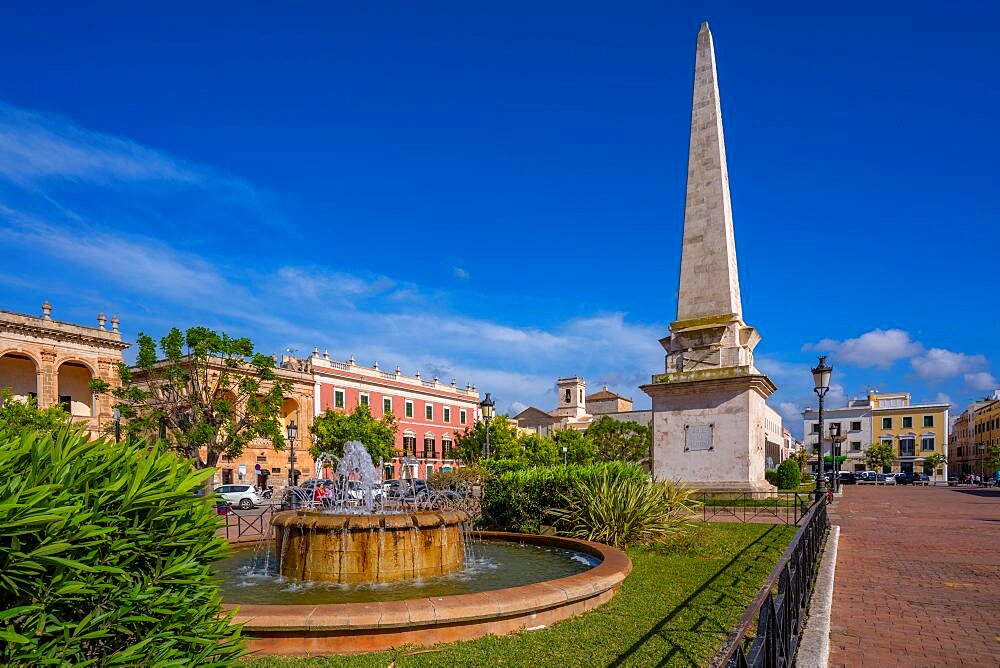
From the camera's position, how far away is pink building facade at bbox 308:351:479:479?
54.8 m

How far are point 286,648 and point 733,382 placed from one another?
13721 mm

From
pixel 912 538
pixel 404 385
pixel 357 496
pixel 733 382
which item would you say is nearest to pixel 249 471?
pixel 404 385

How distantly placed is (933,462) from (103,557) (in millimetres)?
99136

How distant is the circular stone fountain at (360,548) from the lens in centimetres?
828

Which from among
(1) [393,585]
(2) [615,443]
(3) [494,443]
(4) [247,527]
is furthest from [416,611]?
(2) [615,443]

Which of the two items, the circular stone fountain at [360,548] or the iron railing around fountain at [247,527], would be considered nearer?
the circular stone fountain at [360,548]

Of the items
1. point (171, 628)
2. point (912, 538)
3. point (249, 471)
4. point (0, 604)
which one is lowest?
point (249, 471)

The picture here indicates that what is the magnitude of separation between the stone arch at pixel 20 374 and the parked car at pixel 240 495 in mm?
18649

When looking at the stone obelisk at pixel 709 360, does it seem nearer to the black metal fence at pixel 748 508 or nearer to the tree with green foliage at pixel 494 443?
the black metal fence at pixel 748 508

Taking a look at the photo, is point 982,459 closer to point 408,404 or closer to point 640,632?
point 408,404

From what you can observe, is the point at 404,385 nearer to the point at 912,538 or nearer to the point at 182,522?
the point at 912,538

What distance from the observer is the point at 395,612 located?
5.80 meters

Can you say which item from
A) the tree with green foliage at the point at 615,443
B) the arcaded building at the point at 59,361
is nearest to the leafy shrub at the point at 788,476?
the tree with green foliage at the point at 615,443

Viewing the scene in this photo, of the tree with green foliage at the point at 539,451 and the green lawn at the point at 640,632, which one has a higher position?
the green lawn at the point at 640,632
